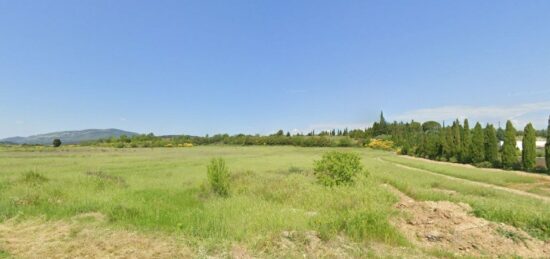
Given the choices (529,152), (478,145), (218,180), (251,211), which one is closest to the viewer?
(251,211)

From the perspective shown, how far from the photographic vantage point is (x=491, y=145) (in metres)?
42.5

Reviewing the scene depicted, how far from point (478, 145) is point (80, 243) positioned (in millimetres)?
50402

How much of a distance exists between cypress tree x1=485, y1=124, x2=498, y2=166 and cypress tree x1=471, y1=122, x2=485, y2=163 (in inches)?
45.1

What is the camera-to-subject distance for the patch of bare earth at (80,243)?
24.5ft

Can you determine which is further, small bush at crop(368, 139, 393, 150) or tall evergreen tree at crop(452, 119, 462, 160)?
small bush at crop(368, 139, 393, 150)

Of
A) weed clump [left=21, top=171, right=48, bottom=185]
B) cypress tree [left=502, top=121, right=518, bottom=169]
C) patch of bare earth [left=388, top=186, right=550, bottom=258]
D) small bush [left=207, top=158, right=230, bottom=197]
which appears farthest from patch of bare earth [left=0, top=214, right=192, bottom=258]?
cypress tree [left=502, top=121, right=518, bottom=169]

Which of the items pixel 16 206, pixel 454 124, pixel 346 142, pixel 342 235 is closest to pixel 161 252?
pixel 342 235

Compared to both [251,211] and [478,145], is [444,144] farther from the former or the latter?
[251,211]

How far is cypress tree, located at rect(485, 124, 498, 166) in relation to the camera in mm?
42156

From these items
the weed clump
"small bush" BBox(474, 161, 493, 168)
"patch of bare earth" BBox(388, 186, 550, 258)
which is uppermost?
the weed clump

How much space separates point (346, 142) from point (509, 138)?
6472 centimetres

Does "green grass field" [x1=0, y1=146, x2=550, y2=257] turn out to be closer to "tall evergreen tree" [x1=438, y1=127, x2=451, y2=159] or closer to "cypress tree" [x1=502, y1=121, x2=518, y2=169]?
"cypress tree" [x1=502, y1=121, x2=518, y2=169]

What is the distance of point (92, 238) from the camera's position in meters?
8.56

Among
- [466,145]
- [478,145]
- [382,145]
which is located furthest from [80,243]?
[382,145]
